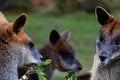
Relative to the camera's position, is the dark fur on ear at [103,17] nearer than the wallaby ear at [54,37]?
Yes

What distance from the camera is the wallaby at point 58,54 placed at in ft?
37.2

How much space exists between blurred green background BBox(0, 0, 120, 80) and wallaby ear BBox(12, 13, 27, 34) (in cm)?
1412

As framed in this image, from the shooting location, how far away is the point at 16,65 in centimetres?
764

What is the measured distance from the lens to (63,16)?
2834cm

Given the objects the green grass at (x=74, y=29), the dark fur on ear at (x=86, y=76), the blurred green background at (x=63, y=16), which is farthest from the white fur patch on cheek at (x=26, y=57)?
the blurred green background at (x=63, y=16)

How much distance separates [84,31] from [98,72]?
52.9ft

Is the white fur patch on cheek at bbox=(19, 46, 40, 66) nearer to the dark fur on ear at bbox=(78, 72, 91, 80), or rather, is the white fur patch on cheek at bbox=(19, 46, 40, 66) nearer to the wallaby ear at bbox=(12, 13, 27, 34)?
the wallaby ear at bbox=(12, 13, 27, 34)

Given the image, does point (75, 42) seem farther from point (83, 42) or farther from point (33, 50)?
point (33, 50)

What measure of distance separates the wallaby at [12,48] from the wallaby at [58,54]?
3.34m

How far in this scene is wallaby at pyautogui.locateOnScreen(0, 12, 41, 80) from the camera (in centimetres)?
754

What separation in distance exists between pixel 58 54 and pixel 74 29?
42.8 feet

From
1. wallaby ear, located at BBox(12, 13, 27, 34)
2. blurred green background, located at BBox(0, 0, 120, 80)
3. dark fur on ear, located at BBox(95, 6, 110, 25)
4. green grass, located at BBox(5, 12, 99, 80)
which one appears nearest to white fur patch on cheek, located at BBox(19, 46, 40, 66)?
wallaby ear, located at BBox(12, 13, 27, 34)

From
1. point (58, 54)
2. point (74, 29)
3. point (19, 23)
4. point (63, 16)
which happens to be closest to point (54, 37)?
point (58, 54)

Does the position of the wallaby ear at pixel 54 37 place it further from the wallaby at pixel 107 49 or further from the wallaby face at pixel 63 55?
the wallaby at pixel 107 49
